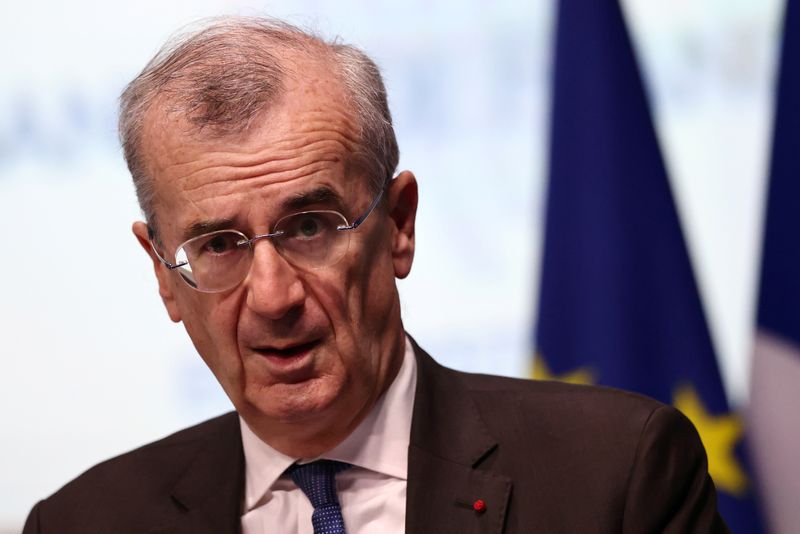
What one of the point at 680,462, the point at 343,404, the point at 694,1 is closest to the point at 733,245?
the point at 694,1

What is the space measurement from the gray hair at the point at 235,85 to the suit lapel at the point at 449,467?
0.48m

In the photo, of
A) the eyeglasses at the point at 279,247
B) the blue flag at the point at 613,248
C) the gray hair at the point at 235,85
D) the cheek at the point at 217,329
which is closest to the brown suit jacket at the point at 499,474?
the cheek at the point at 217,329

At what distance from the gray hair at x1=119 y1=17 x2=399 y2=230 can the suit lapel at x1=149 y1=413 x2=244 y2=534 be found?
54 centimetres

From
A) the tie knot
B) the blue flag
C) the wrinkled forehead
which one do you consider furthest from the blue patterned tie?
the blue flag

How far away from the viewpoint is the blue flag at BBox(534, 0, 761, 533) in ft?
12.7

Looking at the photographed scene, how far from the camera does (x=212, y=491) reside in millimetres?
2611

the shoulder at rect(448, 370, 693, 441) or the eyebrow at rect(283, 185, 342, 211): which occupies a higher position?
the eyebrow at rect(283, 185, 342, 211)

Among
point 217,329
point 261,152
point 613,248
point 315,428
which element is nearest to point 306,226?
point 261,152

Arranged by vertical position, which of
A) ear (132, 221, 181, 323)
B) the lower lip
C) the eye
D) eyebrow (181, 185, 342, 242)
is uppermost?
eyebrow (181, 185, 342, 242)

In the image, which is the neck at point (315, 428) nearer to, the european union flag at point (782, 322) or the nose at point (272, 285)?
the nose at point (272, 285)

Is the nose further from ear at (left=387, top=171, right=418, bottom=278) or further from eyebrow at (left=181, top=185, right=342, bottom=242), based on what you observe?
ear at (left=387, top=171, right=418, bottom=278)

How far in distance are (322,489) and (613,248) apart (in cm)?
177

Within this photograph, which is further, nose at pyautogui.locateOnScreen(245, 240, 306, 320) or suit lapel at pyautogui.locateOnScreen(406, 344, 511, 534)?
suit lapel at pyautogui.locateOnScreen(406, 344, 511, 534)

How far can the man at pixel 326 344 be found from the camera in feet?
7.60
